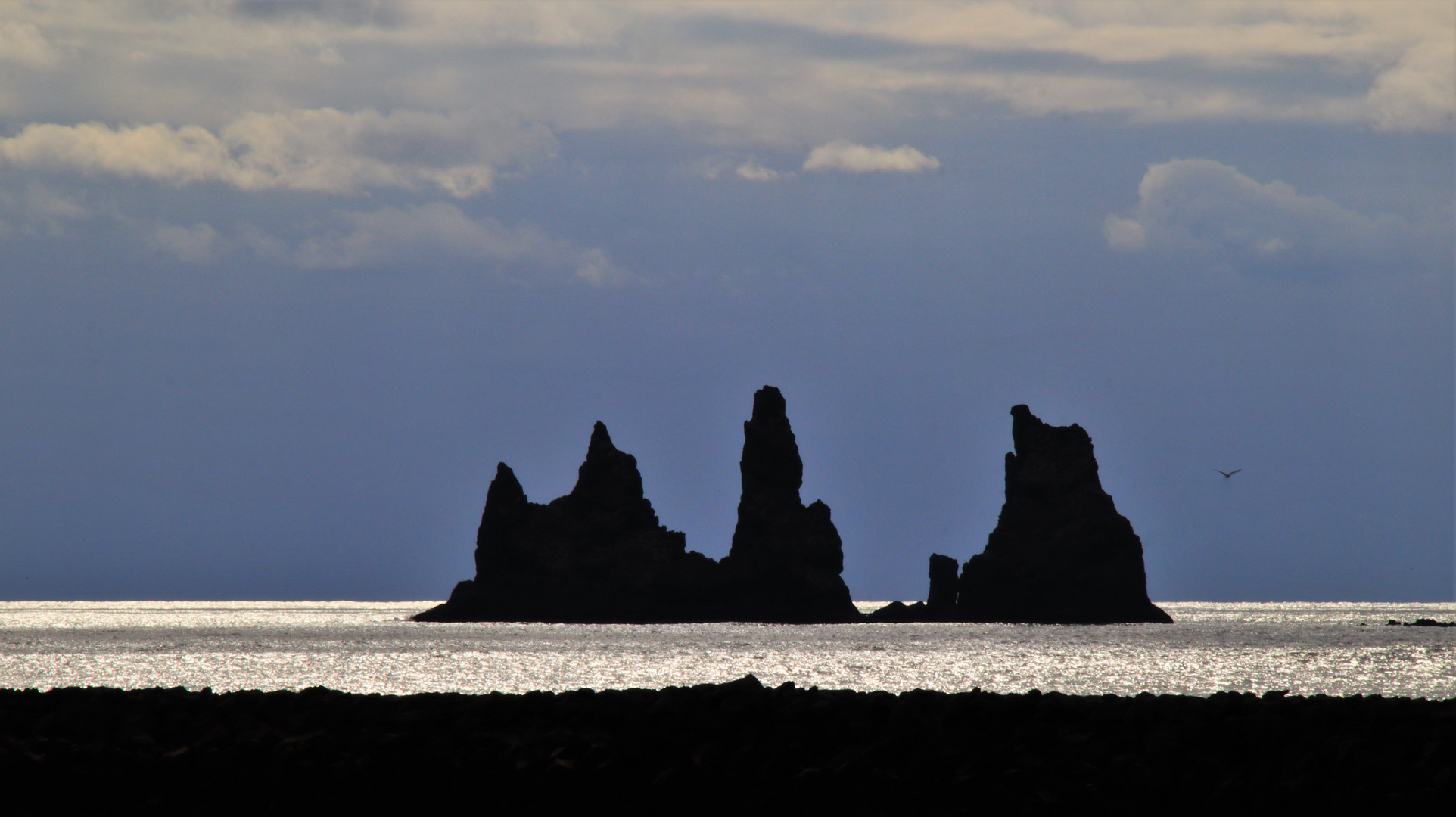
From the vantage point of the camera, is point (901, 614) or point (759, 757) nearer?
point (759, 757)

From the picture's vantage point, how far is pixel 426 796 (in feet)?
58.0

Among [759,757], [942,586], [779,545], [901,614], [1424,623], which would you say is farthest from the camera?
[1424,623]

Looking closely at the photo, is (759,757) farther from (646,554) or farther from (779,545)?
(646,554)

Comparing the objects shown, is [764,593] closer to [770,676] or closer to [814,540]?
[814,540]

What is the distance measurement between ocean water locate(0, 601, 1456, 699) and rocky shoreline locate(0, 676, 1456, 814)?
57.8 ft

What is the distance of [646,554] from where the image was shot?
357ft

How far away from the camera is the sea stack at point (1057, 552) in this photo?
102 m

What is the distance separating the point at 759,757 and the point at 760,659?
4383 cm

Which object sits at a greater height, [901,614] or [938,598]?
[938,598]

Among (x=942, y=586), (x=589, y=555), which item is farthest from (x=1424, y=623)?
(x=589, y=555)

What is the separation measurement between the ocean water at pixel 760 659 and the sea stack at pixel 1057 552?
215cm

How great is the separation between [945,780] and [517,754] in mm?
5473

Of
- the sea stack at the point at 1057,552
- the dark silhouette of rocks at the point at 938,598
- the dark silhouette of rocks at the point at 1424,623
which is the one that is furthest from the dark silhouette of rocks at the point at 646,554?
the dark silhouette of rocks at the point at 1424,623

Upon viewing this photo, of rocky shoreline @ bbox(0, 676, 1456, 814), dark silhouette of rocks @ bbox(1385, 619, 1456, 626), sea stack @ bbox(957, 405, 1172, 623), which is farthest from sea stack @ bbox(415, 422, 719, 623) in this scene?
rocky shoreline @ bbox(0, 676, 1456, 814)
